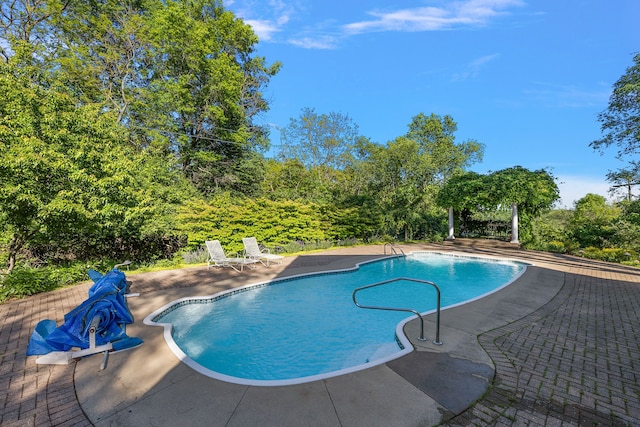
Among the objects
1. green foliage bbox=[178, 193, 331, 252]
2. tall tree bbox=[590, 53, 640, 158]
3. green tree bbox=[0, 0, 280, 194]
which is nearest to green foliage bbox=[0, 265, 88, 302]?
green foliage bbox=[178, 193, 331, 252]

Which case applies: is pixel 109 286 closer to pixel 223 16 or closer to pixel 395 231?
pixel 395 231

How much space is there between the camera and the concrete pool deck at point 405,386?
2.54 meters

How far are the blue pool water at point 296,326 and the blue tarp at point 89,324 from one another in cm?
77

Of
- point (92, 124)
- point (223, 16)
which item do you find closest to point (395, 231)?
point (92, 124)

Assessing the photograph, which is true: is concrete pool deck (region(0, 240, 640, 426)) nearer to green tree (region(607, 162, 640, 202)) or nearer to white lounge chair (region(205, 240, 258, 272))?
white lounge chair (region(205, 240, 258, 272))

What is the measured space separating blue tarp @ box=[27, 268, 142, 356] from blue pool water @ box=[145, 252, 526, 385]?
0.77 meters

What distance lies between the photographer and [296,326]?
586cm

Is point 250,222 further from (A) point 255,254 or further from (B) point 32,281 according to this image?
(B) point 32,281

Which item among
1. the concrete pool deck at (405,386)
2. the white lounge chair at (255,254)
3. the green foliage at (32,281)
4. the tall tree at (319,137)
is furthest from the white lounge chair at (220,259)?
the tall tree at (319,137)

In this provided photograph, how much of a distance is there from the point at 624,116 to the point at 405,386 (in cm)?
2092

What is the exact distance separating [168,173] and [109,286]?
47.9 ft

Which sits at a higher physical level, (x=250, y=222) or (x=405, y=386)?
(x=250, y=222)

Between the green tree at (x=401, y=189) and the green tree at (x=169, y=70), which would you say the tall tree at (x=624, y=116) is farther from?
the green tree at (x=169, y=70)

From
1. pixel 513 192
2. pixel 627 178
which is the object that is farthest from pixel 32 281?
pixel 627 178
